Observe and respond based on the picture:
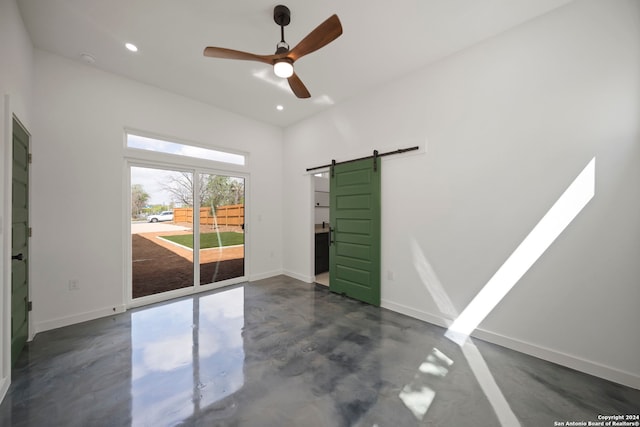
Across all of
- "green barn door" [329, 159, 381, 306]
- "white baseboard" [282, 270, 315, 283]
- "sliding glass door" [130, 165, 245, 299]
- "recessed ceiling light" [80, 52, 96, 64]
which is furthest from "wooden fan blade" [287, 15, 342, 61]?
"white baseboard" [282, 270, 315, 283]

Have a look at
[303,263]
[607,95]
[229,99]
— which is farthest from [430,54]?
[303,263]

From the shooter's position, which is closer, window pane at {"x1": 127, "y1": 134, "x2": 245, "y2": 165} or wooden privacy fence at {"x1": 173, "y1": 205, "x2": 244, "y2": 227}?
window pane at {"x1": 127, "y1": 134, "x2": 245, "y2": 165}

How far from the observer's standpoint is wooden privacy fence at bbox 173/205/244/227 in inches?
157

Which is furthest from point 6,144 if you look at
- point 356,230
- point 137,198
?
point 356,230

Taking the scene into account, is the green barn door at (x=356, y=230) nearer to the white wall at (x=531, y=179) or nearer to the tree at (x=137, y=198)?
the white wall at (x=531, y=179)

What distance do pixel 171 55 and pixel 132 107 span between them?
3.67ft

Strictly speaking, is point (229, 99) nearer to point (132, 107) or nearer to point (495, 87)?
point (132, 107)

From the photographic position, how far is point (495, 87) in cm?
257

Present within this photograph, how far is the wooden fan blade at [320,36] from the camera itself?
1781 mm

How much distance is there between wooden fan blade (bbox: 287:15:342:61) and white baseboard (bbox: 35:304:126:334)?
3920 millimetres

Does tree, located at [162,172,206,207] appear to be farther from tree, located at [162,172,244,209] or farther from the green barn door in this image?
the green barn door

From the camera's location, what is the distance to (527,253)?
240 centimetres

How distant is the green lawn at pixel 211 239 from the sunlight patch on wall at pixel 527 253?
Result: 382 cm

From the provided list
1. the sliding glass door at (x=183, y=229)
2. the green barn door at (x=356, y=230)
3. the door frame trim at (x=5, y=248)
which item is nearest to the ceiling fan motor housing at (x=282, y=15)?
the green barn door at (x=356, y=230)
